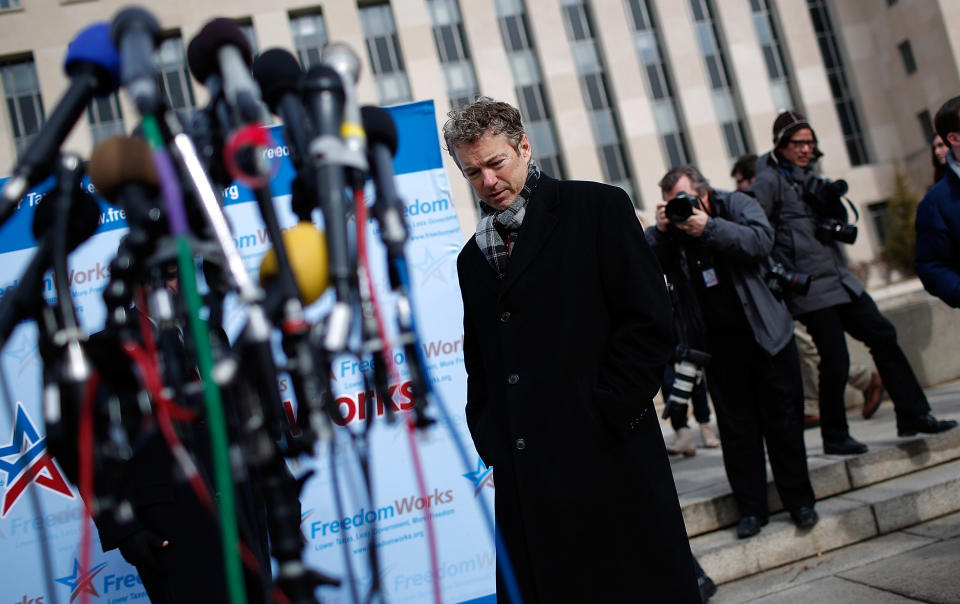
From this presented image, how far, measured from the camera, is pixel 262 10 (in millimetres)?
20062

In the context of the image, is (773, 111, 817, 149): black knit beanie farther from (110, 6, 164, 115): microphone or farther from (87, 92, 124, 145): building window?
(87, 92, 124, 145): building window

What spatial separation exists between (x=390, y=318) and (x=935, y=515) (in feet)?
9.40

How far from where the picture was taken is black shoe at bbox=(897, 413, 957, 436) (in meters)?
3.88

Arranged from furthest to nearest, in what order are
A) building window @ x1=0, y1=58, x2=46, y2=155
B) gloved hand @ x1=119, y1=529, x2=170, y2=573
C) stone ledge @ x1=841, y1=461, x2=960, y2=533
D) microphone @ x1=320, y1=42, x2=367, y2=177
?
building window @ x1=0, y1=58, x2=46, y2=155 → stone ledge @ x1=841, y1=461, x2=960, y2=533 → gloved hand @ x1=119, y1=529, x2=170, y2=573 → microphone @ x1=320, y1=42, x2=367, y2=177

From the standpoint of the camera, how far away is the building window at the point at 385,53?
20.7 meters

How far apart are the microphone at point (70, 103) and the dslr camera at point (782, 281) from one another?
3021 millimetres

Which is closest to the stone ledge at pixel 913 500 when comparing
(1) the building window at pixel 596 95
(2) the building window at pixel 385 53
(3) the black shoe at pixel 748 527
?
(3) the black shoe at pixel 748 527

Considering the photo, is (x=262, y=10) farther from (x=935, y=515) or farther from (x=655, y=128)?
(x=935, y=515)

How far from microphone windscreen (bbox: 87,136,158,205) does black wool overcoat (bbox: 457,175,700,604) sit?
1.11 meters

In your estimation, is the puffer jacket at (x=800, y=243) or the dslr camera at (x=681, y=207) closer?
the dslr camera at (x=681, y=207)

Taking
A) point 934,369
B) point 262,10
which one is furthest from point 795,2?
point 934,369

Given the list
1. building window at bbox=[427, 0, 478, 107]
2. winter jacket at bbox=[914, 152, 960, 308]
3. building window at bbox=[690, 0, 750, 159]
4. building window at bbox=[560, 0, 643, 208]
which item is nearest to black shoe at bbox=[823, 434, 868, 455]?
winter jacket at bbox=[914, 152, 960, 308]

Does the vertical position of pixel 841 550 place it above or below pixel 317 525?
below

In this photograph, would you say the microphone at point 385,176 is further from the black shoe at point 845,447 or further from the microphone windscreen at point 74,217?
the black shoe at point 845,447
